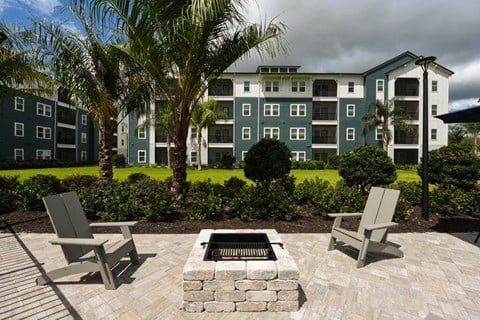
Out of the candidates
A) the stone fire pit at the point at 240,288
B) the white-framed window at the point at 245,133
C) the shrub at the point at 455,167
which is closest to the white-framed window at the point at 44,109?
the white-framed window at the point at 245,133

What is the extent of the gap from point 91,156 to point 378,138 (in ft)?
140

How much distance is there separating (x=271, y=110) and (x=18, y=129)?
30007mm

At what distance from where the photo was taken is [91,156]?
141 ft

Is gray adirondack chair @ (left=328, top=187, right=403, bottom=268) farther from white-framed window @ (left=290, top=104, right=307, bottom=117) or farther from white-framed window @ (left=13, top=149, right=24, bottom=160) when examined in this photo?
white-framed window @ (left=13, top=149, right=24, bottom=160)

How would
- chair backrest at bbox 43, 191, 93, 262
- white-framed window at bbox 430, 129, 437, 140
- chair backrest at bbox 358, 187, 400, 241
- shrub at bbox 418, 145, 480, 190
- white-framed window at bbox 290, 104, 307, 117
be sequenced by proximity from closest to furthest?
chair backrest at bbox 43, 191, 93, 262
chair backrest at bbox 358, 187, 400, 241
shrub at bbox 418, 145, 480, 190
white-framed window at bbox 430, 129, 437, 140
white-framed window at bbox 290, 104, 307, 117

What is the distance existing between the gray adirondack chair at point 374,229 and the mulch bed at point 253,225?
1.62 metres

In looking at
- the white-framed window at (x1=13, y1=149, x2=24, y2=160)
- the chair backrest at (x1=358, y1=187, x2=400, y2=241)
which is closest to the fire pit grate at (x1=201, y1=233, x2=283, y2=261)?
the chair backrest at (x1=358, y1=187, x2=400, y2=241)

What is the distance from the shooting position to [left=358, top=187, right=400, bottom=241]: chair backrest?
4.54 metres

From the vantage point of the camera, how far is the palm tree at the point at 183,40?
6291 millimetres

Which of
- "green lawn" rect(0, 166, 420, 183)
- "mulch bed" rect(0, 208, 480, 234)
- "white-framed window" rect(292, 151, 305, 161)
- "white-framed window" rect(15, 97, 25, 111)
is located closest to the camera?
"mulch bed" rect(0, 208, 480, 234)

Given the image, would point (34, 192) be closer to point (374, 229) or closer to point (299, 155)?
point (374, 229)

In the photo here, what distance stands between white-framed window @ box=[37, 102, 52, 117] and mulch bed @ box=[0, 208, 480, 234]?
107 feet

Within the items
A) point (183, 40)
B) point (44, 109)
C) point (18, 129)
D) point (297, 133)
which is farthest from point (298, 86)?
point (18, 129)

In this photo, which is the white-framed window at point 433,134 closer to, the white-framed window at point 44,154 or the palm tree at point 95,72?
the palm tree at point 95,72
